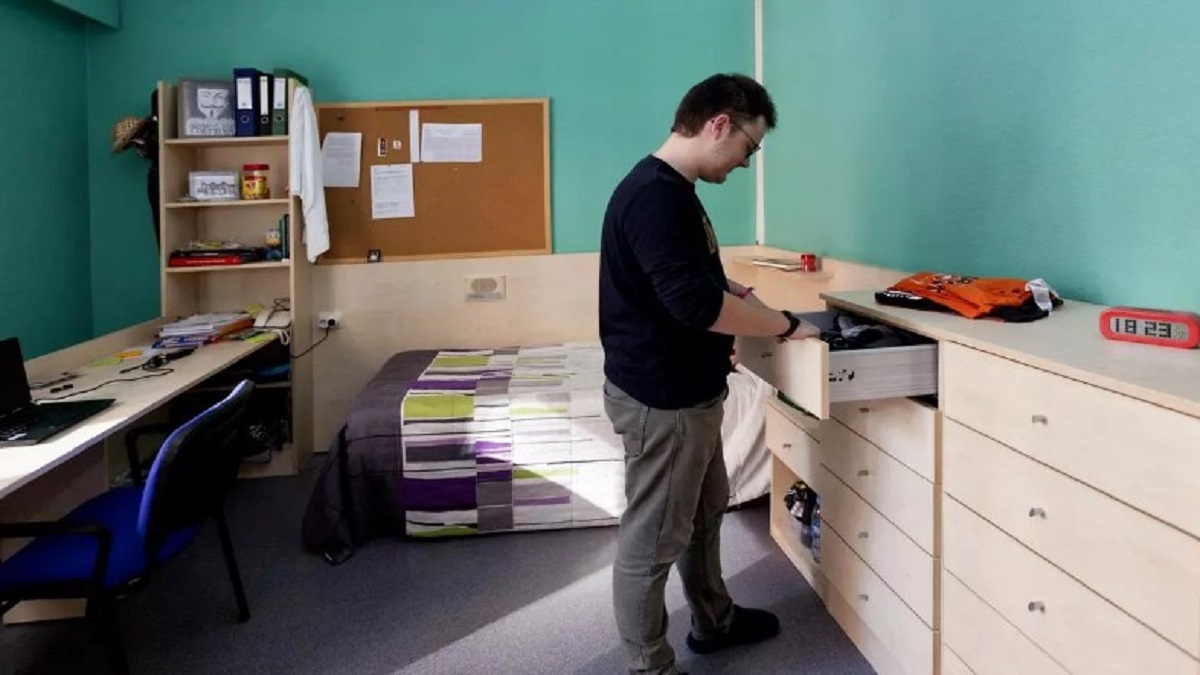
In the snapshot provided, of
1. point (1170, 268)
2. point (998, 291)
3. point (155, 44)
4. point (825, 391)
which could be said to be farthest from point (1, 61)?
point (1170, 268)

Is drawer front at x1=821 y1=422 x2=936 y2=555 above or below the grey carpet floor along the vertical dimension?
above

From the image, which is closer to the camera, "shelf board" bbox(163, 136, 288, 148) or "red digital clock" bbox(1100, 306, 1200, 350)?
"red digital clock" bbox(1100, 306, 1200, 350)

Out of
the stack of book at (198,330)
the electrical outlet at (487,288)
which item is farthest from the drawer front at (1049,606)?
the stack of book at (198,330)

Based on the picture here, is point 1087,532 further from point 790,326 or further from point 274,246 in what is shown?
point 274,246

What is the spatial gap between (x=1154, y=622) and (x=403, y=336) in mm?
3463

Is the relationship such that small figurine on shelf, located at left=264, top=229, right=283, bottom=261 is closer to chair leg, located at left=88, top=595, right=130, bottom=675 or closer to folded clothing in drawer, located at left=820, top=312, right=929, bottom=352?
chair leg, located at left=88, top=595, right=130, bottom=675

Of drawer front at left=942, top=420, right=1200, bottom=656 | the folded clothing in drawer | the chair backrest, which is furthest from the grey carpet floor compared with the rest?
the folded clothing in drawer

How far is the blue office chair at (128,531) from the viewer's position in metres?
1.82

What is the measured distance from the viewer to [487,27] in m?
4.01

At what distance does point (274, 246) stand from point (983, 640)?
3358 mm

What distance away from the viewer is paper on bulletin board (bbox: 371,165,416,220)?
400 cm

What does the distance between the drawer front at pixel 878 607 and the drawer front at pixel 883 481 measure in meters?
0.18

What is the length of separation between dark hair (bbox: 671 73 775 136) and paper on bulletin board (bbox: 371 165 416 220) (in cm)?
252

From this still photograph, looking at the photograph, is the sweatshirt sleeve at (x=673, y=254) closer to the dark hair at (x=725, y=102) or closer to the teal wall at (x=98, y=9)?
the dark hair at (x=725, y=102)
